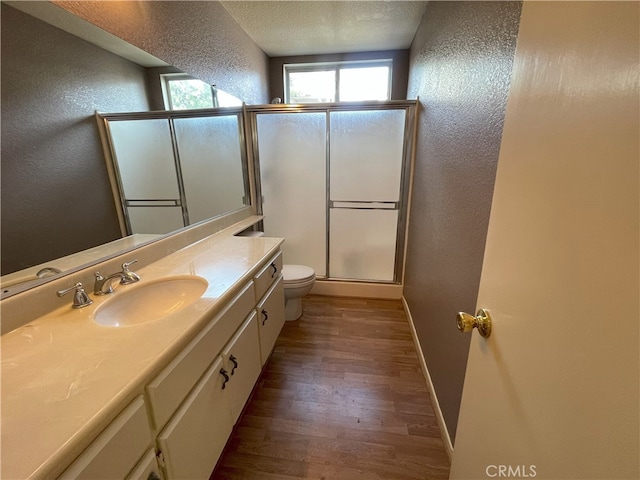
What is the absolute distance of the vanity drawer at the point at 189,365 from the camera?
29.1 inches

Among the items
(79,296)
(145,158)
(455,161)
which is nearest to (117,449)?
(79,296)

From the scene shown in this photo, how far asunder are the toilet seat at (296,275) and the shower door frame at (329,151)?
533 mm

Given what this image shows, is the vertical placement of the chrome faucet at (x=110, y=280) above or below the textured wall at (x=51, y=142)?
below

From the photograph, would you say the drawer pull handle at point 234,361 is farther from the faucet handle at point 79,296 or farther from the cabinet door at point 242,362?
the faucet handle at point 79,296

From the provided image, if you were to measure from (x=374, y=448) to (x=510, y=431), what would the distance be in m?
0.98

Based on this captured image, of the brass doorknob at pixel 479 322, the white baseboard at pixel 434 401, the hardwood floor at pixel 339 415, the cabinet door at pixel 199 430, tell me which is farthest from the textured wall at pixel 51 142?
the white baseboard at pixel 434 401

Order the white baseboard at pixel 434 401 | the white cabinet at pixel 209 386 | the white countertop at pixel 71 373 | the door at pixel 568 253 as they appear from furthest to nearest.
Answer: the white baseboard at pixel 434 401 < the white cabinet at pixel 209 386 < the white countertop at pixel 71 373 < the door at pixel 568 253

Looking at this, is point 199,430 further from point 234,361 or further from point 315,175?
point 315,175

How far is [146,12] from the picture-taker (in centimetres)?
143

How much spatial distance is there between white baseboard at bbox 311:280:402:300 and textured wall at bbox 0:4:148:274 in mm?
2015

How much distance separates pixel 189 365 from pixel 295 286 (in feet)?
4.54

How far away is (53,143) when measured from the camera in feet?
3.19

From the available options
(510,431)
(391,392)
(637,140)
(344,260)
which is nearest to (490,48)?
(637,140)

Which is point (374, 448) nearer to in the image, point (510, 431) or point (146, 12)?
point (510, 431)
